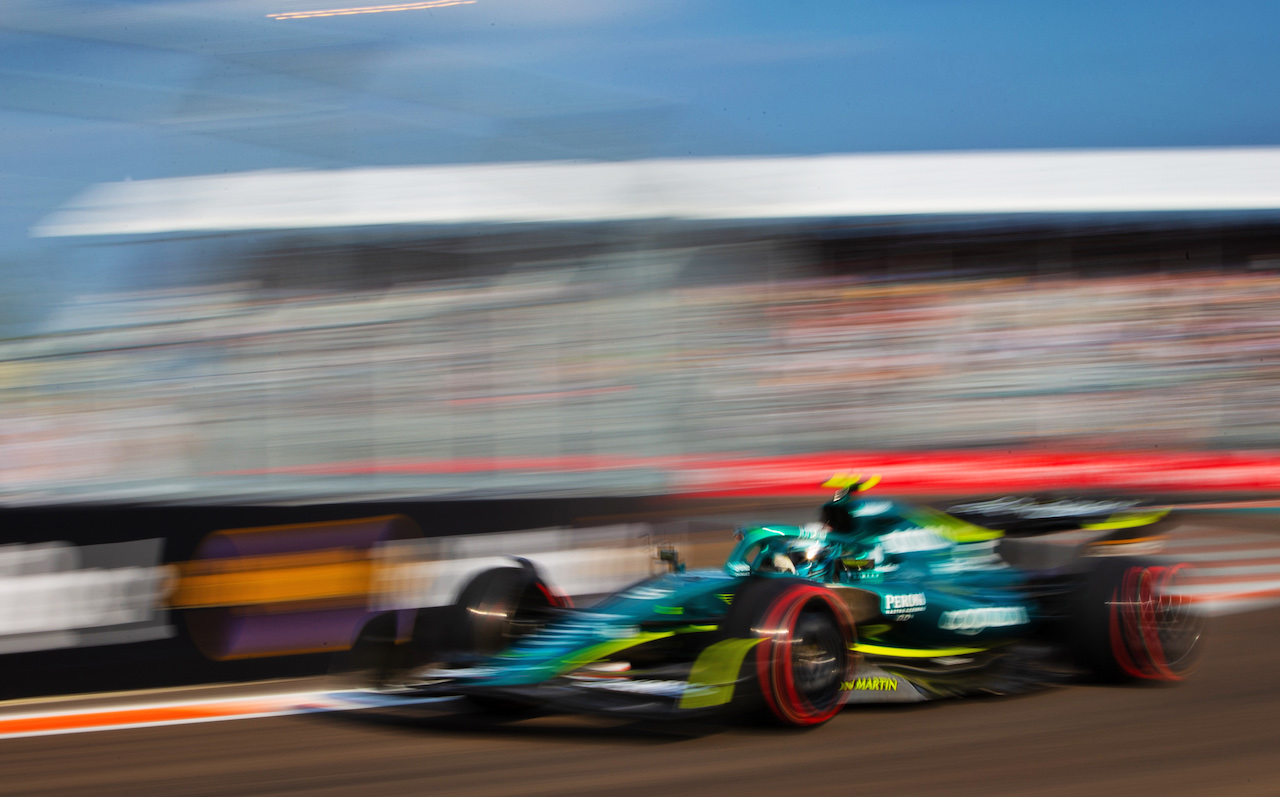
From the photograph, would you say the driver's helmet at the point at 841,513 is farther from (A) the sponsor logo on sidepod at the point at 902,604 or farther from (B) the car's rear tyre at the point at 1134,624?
(B) the car's rear tyre at the point at 1134,624

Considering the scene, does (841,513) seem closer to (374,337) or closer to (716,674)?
(716,674)

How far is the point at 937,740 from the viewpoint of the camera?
431cm

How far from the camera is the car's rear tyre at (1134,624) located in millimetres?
5117

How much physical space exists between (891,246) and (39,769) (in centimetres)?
990

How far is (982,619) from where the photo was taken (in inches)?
197

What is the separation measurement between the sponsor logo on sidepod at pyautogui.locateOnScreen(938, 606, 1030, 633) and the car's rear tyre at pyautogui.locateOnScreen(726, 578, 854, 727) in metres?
0.59

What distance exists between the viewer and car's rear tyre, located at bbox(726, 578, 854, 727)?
425cm

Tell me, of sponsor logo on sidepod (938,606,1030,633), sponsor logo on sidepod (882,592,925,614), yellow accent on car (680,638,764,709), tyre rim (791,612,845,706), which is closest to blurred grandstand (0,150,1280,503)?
sponsor logo on sidepod (882,592,925,614)

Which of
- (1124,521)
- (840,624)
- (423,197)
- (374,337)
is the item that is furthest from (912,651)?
(423,197)

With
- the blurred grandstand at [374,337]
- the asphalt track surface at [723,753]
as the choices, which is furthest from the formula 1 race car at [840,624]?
the blurred grandstand at [374,337]

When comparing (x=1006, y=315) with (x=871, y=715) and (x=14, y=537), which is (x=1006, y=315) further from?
(x=14, y=537)

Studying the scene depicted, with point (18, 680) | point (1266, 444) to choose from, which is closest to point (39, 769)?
point (18, 680)

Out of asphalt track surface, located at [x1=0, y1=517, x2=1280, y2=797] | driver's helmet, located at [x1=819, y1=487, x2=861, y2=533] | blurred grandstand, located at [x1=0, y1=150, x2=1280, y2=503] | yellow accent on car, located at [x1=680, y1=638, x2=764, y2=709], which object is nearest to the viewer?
asphalt track surface, located at [x1=0, y1=517, x2=1280, y2=797]

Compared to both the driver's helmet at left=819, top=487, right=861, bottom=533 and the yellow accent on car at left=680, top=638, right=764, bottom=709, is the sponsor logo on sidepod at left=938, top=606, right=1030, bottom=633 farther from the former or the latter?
the yellow accent on car at left=680, top=638, right=764, bottom=709
